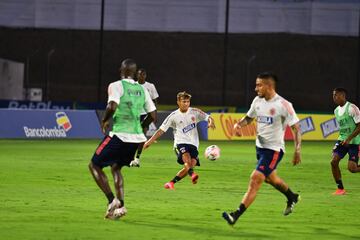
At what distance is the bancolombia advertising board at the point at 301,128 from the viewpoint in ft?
137

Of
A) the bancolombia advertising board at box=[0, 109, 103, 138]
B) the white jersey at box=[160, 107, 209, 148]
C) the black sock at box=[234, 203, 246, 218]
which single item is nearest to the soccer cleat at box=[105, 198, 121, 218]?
the black sock at box=[234, 203, 246, 218]

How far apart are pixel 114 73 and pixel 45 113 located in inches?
1359

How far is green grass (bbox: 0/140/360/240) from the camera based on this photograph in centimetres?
1295

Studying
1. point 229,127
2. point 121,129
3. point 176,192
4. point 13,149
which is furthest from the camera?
point 229,127

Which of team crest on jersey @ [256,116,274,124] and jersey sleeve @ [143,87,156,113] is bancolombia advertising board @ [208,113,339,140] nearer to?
jersey sleeve @ [143,87,156,113]

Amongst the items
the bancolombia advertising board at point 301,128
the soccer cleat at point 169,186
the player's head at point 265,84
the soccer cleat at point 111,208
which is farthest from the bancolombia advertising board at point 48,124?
the player's head at point 265,84

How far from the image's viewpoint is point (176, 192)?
18.8 metres

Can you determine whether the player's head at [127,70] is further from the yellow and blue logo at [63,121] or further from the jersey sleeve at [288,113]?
the yellow and blue logo at [63,121]

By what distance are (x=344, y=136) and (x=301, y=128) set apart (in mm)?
24529

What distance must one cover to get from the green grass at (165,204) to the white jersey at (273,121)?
1.13 meters

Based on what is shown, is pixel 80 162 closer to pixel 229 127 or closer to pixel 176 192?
pixel 176 192

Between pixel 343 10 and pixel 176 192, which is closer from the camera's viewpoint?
pixel 176 192

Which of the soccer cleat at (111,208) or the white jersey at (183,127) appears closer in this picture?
the soccer cleat at (111,208)

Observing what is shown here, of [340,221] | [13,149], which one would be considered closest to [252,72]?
[13,149]
